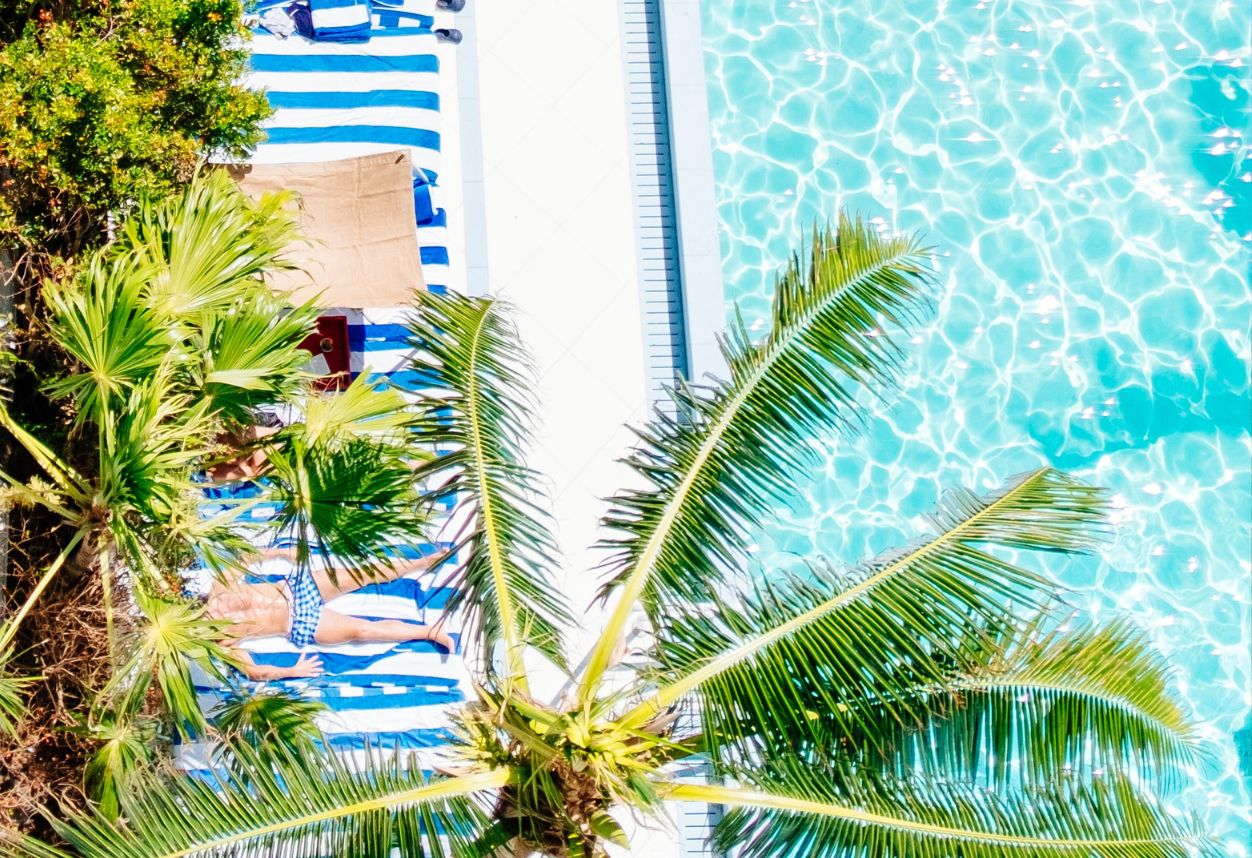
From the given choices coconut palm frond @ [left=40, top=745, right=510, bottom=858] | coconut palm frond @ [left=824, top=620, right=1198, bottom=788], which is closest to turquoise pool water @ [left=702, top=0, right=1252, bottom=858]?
coconut palm frond @ [left=824, top=620, right=1198, bottom=788]

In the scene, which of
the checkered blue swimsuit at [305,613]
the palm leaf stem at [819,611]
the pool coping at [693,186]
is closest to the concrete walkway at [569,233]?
the pool coping at [693,186]

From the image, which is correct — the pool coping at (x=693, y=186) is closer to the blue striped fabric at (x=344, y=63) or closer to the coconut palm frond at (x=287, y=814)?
the blue striped fabric at (x=344, y=63)

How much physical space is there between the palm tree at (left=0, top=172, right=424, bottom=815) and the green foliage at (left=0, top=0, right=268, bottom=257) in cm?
54

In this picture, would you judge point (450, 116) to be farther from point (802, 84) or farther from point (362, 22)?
point (802, 84)

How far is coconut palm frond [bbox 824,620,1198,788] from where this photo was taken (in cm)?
507

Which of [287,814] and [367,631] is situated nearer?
[287,814]

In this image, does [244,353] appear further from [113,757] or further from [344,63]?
[344,63]

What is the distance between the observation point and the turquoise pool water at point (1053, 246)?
9914mm

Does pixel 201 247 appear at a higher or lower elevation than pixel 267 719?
higher

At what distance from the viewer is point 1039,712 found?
16.8ft

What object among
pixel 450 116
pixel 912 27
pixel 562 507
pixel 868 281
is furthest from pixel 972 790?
pixel 912 27

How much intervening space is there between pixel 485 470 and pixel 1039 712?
2651 millimetres

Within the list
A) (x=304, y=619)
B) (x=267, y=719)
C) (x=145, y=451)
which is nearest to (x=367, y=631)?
(x=304, y=619)

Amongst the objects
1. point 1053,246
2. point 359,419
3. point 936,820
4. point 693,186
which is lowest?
point 936,820
